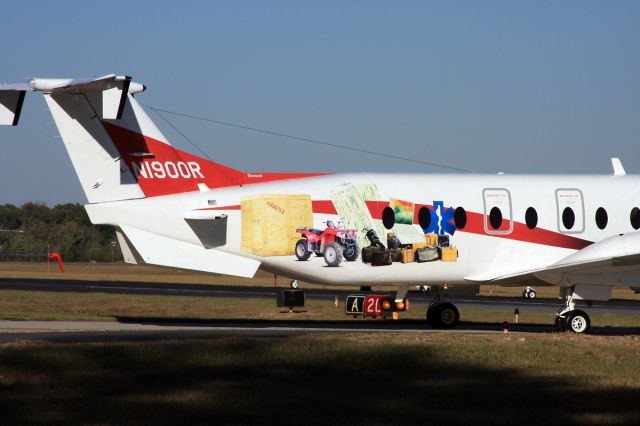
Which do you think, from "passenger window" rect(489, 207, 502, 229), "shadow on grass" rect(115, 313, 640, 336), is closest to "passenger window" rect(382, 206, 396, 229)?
"passenger window" rect(489, 207, 502, 229)

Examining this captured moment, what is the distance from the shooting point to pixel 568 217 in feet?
101

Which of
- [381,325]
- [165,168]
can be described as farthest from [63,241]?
[165,168]

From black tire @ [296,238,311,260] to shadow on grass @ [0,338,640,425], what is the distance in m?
6.34

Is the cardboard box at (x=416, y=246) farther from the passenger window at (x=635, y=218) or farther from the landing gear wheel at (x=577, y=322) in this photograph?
the passenger window at (x=635, y=218)

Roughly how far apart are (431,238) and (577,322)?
15.5 feet

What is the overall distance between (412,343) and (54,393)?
31.6 ft

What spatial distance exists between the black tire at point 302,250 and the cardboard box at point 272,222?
4.5 inches

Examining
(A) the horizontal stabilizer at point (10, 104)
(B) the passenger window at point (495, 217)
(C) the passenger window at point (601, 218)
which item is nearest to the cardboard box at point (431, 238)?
(B) the passenger window at point (495, 217)

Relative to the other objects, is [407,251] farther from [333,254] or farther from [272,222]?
[272,222]

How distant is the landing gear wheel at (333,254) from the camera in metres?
28.6

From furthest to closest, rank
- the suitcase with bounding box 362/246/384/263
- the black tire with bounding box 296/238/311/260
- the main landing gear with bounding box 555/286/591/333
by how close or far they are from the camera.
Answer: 1. the main landing gear with bounding box 555/286/591/333
2. the suitcase with bounding box 362/246/384/263
3. the black tire with bounding box 296/238/311/260

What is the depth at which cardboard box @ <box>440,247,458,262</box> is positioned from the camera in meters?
29.8

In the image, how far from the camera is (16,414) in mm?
13969

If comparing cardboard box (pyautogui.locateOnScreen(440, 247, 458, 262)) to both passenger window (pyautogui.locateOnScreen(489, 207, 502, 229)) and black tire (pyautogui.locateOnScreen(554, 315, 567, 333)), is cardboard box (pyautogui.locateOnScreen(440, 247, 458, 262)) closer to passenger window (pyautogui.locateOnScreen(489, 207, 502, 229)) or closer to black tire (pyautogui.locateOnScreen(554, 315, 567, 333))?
passenger window (pyautogui.locateOnScreen(489, 207, 502, 229))
